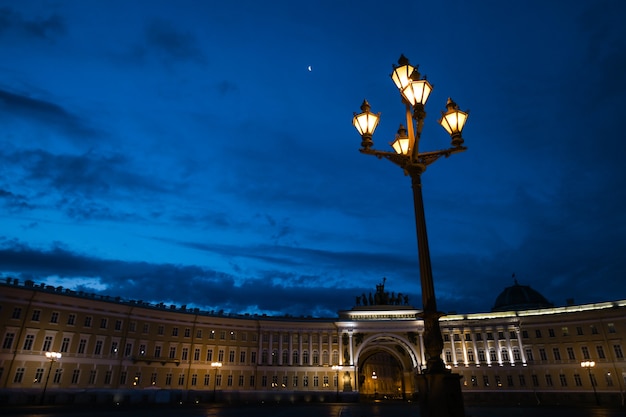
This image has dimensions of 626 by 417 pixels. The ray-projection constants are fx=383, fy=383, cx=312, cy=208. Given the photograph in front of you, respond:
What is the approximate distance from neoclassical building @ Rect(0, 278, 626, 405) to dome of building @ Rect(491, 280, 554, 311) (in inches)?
18.2

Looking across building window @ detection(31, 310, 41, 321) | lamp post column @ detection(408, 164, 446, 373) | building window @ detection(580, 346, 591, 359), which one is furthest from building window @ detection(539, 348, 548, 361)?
building window @ detection(31, 310, 41, 321)

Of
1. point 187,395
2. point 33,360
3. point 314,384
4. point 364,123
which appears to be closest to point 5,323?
point 33,360

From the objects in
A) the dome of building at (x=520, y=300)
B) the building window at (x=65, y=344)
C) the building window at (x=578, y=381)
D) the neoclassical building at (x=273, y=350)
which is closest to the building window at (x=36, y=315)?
the neoclassical building at (x=273, y=350)

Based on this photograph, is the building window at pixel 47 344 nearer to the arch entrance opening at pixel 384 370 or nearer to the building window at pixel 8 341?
the building window at pixel 8 341

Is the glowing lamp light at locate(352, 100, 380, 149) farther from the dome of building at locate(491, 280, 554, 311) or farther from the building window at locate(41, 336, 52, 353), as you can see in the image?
the dome of building at locate(491, 280, 554, 311)

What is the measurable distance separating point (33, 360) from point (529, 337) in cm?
7598

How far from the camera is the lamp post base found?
8836mm

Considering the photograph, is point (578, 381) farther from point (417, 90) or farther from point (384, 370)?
point (417, 90)

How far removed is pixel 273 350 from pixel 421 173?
66174 millimetres

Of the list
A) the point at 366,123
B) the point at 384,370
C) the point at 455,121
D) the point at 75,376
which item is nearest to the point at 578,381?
the point at 384,370

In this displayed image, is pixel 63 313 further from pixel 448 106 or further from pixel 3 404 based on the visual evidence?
pixel 448 106

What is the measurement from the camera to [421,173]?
12055 millimetres

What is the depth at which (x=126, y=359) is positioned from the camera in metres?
56.3

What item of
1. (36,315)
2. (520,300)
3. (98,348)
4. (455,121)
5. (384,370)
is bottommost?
(384,370)
